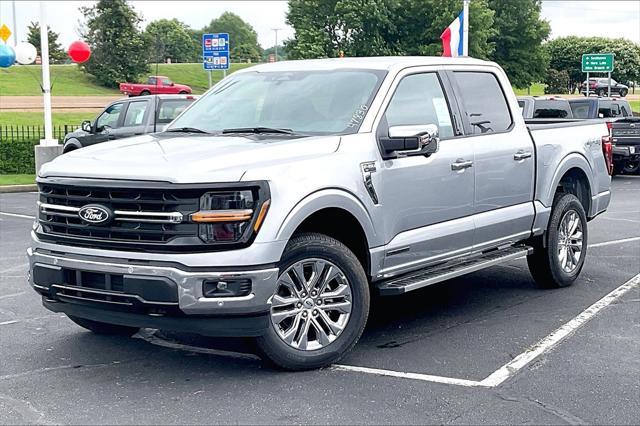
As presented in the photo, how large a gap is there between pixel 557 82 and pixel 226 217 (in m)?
72.9

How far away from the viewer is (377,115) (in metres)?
5.89

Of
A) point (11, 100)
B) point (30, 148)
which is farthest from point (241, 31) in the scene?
point (30, 148)

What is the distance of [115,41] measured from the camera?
58.1 meters

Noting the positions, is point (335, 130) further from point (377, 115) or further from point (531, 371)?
point (531, 371)

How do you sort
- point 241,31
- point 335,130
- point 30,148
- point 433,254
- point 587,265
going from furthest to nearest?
point 241,31 < point 30,148 < point 587,265 < point 433,254 < point 335,130

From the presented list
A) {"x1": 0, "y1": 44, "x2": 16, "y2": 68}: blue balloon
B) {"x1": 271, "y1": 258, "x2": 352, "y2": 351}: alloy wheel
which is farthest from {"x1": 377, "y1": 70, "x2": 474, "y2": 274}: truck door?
{"x1": 0, "y1": 44, "x2": 16, "y2": 68}: blue balloon

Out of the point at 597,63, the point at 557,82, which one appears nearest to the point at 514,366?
the point at 597,63

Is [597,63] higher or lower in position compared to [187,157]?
higher

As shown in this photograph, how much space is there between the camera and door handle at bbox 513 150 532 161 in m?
7.07

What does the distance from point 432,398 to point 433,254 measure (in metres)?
1.57

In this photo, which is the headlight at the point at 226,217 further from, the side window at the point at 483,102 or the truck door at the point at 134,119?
the truck door at the point at 134,119

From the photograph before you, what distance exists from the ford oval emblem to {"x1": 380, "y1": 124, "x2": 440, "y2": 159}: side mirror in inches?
74.1

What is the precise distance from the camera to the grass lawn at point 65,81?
5619 centimetres

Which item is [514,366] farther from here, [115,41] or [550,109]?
[115,41]
